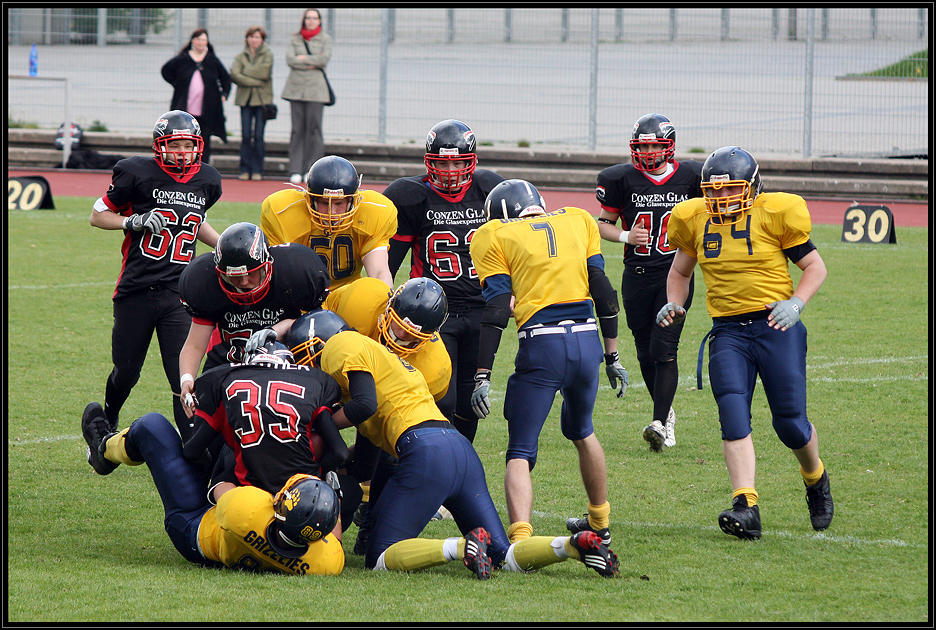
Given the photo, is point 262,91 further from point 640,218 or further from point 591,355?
point 591,355

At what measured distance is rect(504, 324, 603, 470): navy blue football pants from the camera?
495 cm

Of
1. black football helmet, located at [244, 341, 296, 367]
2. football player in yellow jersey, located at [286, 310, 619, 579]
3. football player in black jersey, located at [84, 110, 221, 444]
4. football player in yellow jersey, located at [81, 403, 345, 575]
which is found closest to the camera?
football player in yellow jersey, located at [81, 403, 345, 575]

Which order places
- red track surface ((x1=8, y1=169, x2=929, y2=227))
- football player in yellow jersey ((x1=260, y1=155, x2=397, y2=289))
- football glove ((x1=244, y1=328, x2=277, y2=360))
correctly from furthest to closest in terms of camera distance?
red track surface ((x1=8, y1=169, x2=929, y2=227)), football player in yellow jersey ((x1=260, y1=155, x2=397, y2=289)), football glove ((x1=244, y1=328, x2=277, y2=360))

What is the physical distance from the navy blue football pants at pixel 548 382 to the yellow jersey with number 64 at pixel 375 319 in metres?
0.33

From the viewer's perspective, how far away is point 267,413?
4328 millimetres

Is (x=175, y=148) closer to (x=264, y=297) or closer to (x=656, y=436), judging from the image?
(x=264, y=297)

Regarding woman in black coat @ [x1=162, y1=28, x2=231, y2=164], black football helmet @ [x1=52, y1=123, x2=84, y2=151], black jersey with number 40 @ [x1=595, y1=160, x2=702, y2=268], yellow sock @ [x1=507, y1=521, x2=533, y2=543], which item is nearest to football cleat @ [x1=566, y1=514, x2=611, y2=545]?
yellow sock @ [x1=507, y1=521, x2=533, y2=543]

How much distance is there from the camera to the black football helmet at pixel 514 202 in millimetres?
5176

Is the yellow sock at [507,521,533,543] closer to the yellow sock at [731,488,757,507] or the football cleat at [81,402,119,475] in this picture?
the yellow sock at [731,488,757,507]

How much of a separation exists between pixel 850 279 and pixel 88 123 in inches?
495

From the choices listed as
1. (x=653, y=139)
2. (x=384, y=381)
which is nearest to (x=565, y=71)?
(x=653, y=139)

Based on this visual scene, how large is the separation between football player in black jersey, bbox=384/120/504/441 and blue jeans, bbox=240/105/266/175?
32.6 ft

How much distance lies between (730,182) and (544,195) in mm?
10338

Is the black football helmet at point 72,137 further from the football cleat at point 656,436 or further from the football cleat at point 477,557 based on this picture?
the football cleat at point 477,557
